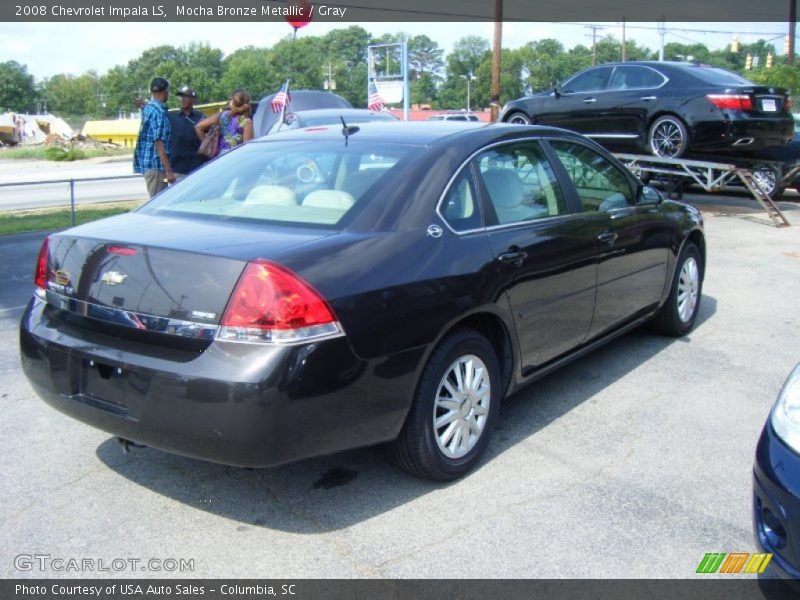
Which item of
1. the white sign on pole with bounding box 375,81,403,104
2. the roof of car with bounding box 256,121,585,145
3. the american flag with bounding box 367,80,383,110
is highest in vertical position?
the white sign on pole with bounding box 375,81,403,104

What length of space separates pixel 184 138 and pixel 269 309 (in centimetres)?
629

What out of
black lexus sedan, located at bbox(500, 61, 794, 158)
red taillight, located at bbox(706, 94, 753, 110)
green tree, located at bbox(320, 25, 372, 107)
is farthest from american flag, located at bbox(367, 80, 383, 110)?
green tree, located at bbox(320, 25, 372, 107)

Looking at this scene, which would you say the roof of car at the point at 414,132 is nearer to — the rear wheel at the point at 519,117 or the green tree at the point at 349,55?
the rear wheel at the point at 519,117

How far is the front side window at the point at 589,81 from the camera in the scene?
12.9 metres

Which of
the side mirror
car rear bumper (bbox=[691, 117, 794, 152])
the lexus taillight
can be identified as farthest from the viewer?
car rear bumper (bbox=[691, 117, 794, 152])

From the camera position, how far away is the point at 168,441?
10.1 feet

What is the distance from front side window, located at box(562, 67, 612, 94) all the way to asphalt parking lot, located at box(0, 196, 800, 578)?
28.9 ft

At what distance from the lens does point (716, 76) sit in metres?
11.9

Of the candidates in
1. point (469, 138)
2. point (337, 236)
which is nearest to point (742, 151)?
point (469, 138)

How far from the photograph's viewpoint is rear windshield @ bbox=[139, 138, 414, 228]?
364cm

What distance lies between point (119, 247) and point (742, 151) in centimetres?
1170

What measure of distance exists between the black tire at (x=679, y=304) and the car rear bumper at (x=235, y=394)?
3.12m

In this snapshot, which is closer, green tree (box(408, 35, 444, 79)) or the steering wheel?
the steering wheel

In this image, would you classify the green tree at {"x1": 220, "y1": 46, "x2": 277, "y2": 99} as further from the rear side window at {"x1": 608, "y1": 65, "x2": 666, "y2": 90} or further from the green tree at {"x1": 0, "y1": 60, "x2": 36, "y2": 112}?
the rear side window at {"x1": 608, "y1": 65, "x2": 666, "y2": 90}
